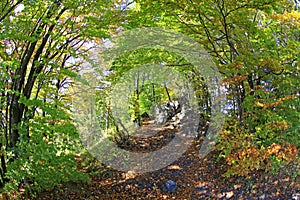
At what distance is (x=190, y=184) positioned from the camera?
7023 mm

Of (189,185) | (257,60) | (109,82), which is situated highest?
(257,60)

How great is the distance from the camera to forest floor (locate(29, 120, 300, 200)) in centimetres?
573

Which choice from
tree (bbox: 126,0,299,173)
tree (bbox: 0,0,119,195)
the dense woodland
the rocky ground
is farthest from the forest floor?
tree (bbox: 0,0,119,195)

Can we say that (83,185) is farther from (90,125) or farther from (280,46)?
(280,46)

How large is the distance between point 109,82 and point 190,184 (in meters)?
3.17

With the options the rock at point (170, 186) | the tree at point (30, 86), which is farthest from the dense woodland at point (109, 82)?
the rock at point (170, 186)

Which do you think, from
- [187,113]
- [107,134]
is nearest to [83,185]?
[107,134]

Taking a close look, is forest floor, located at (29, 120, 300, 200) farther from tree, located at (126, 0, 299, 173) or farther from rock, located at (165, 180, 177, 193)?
tree, located at (126, 0, 299, 173)

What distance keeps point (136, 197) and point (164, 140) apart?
4736 millimetres

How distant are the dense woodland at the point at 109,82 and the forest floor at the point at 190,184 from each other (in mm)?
167

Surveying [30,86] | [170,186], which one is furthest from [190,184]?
[30,86]

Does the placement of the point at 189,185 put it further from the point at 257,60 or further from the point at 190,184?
the point at 257,60

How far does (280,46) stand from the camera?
635cm

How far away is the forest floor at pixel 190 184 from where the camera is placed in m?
5.73
